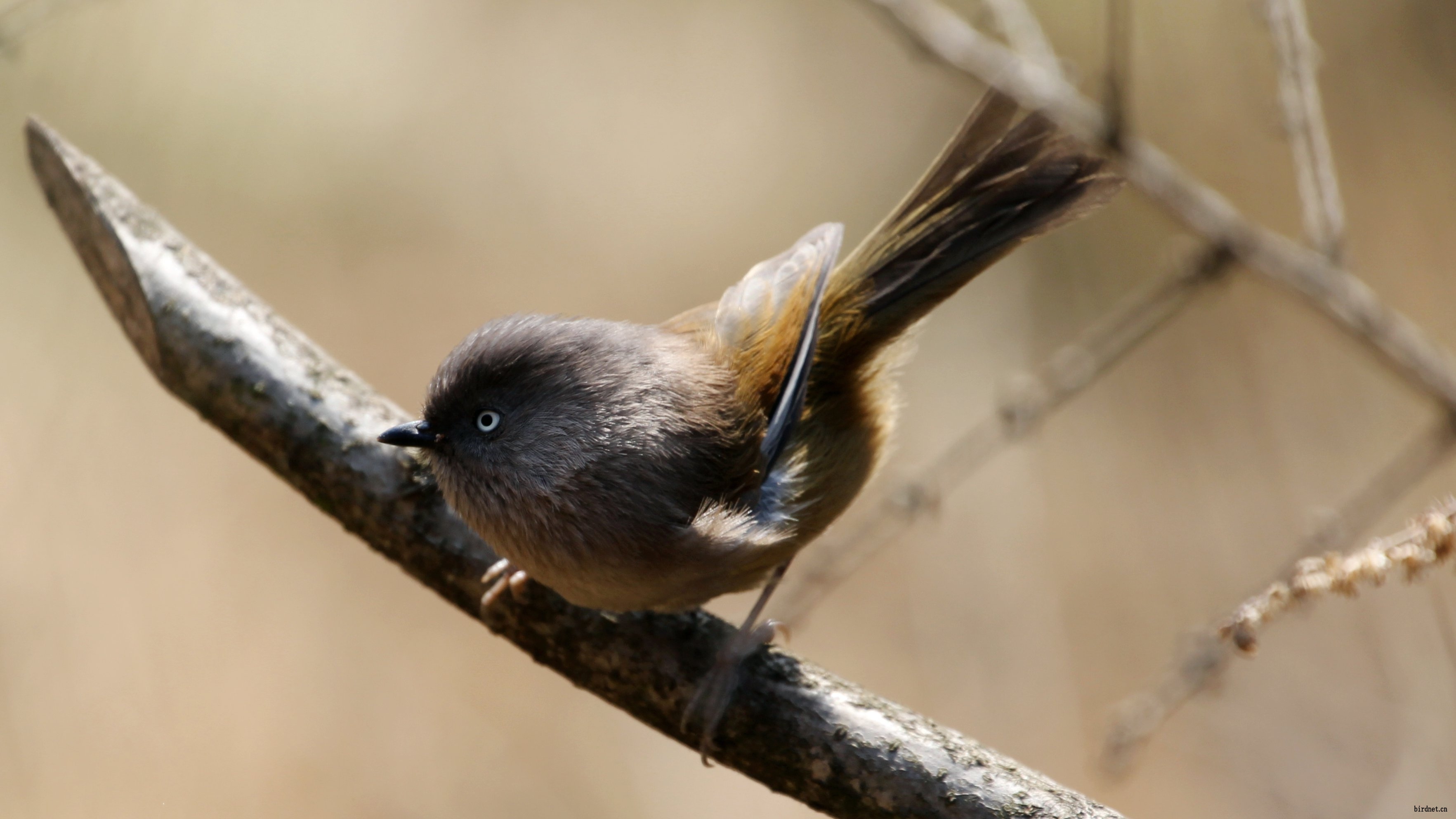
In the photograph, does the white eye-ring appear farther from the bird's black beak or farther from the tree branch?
the tree branch

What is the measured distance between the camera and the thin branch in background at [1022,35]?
2479mm

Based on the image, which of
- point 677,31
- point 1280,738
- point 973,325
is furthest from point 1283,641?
point 677,31

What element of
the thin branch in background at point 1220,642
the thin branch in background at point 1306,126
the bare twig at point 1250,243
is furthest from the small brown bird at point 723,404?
the thin branch in background at point 1220,642

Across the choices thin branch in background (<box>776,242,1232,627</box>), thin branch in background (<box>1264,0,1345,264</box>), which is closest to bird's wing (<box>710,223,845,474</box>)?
thin branch in background (<box>776,242,1232,627</box>)

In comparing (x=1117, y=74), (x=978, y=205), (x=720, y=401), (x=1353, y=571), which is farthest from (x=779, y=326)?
(x=1353, y=571)

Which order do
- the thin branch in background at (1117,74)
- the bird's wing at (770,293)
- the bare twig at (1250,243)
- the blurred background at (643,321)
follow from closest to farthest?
the thin branch in background at (1117,74), the bare twig at (1250,243), the bird's wing at (770,293), the blurred background at (643,321)

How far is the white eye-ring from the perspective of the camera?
8.88ft

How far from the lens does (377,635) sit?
5.34m

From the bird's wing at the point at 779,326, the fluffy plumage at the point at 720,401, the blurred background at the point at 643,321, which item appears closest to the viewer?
the fluffy plumage at the point at 720,401

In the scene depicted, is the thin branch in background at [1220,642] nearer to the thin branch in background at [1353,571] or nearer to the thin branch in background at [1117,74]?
the thin branch in background at [1353,571]

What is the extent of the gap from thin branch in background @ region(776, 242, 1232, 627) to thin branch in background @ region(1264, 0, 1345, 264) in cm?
22

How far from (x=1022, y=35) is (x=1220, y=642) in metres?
1.43

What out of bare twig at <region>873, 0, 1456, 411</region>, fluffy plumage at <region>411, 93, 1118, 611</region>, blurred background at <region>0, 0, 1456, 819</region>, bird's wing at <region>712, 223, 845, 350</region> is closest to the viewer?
bare twig at <region>873, 0, 1456, 411</region>

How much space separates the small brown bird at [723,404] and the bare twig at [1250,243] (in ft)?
1.96
